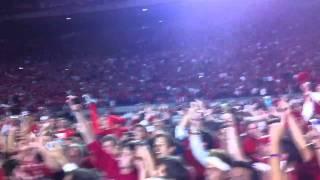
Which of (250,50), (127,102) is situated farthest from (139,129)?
(250,50)

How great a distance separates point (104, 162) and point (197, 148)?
0.82 metres

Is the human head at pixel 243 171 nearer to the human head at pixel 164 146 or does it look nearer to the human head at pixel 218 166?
the human head at pixel 218 166

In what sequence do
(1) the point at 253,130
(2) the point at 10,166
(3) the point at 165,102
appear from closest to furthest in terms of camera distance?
(2) the point at 10,166
(1) the point at 253,130
(3) the point at 165,102

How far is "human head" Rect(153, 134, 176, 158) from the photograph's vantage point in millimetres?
4704

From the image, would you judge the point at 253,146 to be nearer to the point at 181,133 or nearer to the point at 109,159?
the point at 181,133

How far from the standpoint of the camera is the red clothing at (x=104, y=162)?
4.93 m

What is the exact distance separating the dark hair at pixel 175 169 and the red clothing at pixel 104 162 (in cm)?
81

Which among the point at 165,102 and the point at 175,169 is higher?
A: the point at 165,102

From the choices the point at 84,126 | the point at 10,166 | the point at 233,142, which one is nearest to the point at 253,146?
the point at 233,142

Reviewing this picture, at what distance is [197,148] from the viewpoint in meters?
5.01

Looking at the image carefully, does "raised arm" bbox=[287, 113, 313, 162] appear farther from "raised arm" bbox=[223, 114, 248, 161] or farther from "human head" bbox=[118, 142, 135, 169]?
"human head" bbox=[118, 142, 135, 169]

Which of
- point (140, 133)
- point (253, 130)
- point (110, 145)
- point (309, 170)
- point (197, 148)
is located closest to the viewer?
point (309, 170)

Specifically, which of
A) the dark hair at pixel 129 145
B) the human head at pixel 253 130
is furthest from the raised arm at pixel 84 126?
the human head at pixel 253 130

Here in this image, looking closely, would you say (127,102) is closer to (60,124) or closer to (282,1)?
(282,1)
